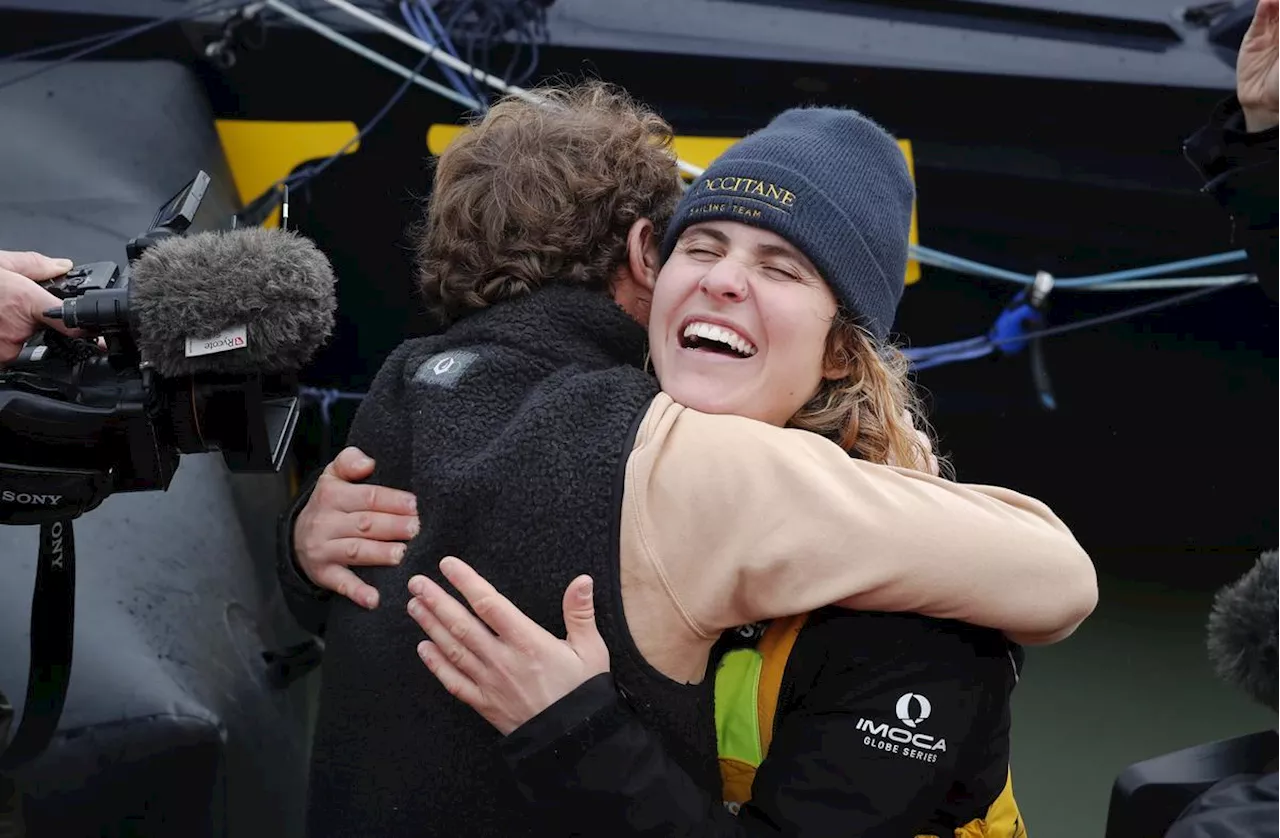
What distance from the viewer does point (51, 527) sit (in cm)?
120

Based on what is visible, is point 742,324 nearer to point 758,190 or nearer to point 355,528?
point 758,190

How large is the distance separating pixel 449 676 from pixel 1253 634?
2.60ft

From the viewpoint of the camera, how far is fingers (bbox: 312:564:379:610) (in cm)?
107

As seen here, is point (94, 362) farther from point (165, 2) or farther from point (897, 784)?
point (165, 2)

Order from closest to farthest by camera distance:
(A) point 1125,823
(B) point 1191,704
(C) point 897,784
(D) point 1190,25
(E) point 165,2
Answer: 1. (C) point 897,784
2. (A) point 1125,823
3. (E) point 165,2
4. (D) point 1190,25
5. (B) point 1191,704

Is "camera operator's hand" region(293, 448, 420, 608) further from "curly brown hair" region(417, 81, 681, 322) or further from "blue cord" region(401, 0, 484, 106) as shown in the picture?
"blue cord" region(401, 0, 484, 106)

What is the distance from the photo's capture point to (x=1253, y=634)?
1221mm

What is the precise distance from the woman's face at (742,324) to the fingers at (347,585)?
0.31 meters

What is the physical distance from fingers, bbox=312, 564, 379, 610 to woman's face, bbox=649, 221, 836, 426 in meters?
0.31

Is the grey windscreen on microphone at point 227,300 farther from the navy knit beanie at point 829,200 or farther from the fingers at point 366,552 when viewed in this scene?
the navy knit beanie at point 829,200

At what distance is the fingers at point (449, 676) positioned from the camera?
960 mm

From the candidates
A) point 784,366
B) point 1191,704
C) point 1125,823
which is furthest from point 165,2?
point 1191,704

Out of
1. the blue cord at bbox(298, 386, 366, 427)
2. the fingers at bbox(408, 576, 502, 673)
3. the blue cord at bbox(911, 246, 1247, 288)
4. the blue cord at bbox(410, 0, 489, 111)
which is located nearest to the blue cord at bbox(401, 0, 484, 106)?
the blue cord at bbox(410, 0, 489, 111)

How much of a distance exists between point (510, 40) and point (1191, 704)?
1.84 m
